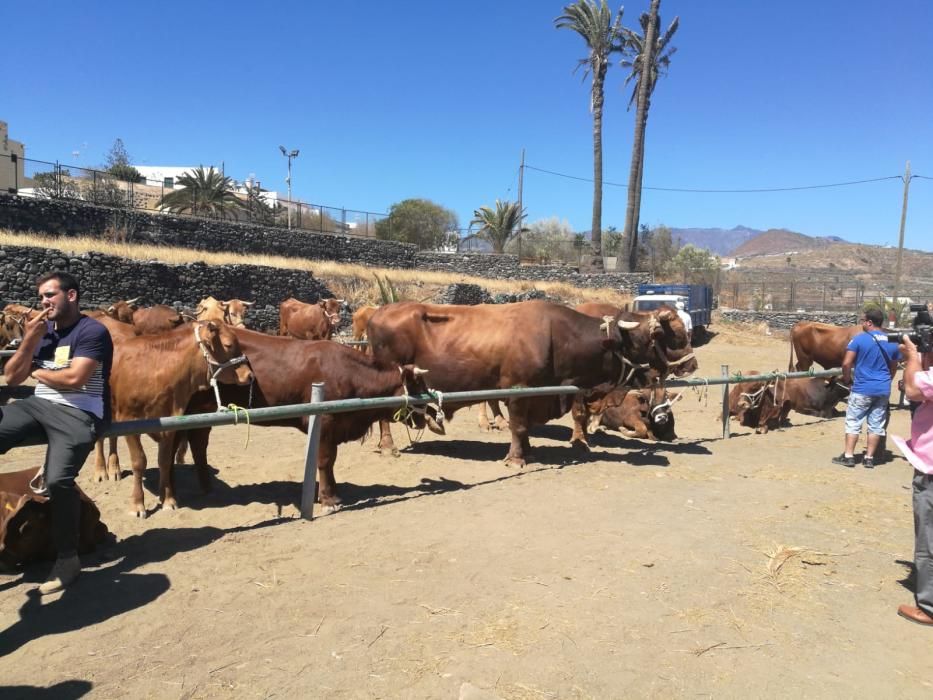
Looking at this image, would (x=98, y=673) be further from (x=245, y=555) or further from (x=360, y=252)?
(x=360, y=252)

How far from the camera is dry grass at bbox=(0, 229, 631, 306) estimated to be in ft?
65.2

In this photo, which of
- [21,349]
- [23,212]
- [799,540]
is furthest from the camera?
[23,212]

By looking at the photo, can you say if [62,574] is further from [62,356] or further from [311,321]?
[311,321]

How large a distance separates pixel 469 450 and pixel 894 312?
967 inches

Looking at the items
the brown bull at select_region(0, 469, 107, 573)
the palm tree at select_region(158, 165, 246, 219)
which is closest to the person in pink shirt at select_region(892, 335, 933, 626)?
the brown bull at select_region(0, 469, 107, 573)

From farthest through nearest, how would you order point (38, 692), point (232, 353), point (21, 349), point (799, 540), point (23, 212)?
point (23, 212) → point (232, 353) → point (799, 540) → point (21, 349) → point (38, 692)

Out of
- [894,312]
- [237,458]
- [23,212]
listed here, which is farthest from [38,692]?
[894,312]

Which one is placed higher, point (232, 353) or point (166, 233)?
point (166, 233)

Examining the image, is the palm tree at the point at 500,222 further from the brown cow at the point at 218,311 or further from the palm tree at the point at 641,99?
the brown cow at the point at 218,311

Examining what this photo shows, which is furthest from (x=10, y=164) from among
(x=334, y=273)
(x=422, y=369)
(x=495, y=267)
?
(x=422, y=369)

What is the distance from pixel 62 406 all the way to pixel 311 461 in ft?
6.32

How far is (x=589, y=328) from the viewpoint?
8.08 metres

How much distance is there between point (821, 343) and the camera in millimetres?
12602

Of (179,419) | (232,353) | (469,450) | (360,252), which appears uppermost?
(360,252)
